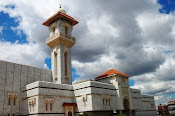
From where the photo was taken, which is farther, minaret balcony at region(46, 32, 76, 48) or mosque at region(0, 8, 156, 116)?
minaret balcony at region(46, 32, 76, 48)

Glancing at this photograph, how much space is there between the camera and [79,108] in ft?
101

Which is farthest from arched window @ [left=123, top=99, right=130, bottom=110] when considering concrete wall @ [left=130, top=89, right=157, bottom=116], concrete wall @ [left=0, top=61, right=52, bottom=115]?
concrete wall @ [left=0, top=61, right=52, bottom=115]

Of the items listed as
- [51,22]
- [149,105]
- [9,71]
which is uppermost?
[51,22]

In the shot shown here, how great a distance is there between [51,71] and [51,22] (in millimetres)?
10605

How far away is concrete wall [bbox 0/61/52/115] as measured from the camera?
89.4 feet

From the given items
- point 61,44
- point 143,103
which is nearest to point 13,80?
point 61,44

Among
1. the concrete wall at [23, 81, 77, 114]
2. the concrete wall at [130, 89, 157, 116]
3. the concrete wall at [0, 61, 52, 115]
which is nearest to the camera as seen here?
the concrete wall at [23, 81, 77, 114]

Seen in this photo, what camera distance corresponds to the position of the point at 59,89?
1174 inches

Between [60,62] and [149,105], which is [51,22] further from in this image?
[149,105]

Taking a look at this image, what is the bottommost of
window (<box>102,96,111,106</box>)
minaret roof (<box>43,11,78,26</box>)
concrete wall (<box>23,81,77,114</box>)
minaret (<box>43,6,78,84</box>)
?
window (<box>102,96,111,106</box>)

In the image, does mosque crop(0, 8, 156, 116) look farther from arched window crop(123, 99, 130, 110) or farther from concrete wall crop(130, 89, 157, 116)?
concrete wall crop(130, 89, 157, 116)

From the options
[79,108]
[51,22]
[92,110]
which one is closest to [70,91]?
[79,108]

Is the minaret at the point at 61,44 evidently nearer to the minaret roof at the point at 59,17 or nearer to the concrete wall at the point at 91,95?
the minaret roof at the point at 59,17

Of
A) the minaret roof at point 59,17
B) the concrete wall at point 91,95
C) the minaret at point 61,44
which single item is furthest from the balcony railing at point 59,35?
the concrete wall at point 91,95
